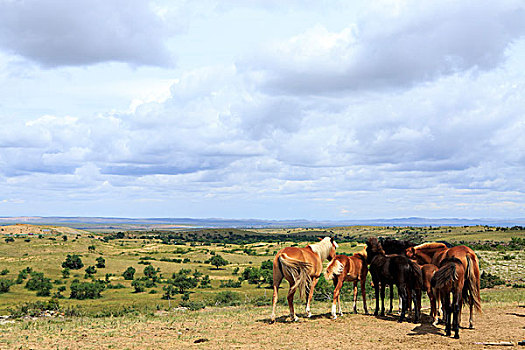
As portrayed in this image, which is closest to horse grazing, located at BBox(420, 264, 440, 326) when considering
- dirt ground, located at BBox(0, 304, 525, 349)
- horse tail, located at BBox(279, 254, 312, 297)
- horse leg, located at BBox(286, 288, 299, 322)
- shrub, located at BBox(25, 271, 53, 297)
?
dirt ground, located at BBox(0, 304, 525, 349)

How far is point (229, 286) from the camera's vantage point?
55500 mm

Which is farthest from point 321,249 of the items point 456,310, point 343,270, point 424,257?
point 456,310

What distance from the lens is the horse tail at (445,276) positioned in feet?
42.7

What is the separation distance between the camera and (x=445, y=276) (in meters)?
13.1

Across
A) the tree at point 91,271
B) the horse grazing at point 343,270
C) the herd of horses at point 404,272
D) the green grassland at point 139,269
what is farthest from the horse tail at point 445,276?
the tree at point 91,271

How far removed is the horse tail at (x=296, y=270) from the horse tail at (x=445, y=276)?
4.48 m

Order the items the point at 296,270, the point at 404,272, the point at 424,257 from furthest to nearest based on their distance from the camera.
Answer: the point at 424,257, the point at 296,270, the point at 404,272

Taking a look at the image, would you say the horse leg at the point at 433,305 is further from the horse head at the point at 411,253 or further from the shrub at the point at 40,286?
the shrub at the point at 40,286

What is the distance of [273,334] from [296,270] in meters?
2.60

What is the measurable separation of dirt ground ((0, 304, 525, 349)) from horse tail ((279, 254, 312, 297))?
4.41ft

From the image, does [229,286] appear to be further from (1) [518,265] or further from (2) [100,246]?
(2) [100,246]

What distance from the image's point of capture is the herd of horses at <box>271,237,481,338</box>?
43.6 ft

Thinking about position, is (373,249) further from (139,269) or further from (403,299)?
(139,269)

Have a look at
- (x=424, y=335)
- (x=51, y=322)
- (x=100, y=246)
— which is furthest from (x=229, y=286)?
(x=100, y=246)
